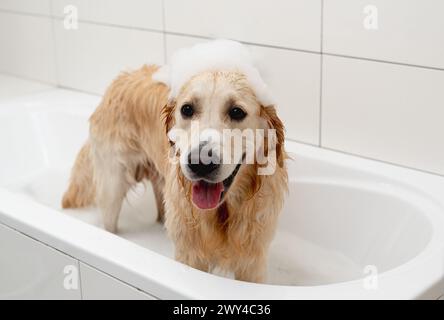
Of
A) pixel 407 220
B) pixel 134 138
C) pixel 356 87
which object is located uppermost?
pixel 356 87

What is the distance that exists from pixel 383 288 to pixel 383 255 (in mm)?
580

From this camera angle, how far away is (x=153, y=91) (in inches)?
78.0

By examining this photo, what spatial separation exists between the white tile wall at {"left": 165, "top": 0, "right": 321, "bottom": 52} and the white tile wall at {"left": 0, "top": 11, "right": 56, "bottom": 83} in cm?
79

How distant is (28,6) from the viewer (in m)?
3.08

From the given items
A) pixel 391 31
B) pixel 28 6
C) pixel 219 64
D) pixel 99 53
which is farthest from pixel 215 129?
pixel 28 6

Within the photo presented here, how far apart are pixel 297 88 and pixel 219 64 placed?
0.66 meters

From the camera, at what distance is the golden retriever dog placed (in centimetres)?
153

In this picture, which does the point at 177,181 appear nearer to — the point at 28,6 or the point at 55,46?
the point at 55,46

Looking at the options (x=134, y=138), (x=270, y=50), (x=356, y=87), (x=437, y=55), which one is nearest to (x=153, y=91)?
(x=134, y=138)

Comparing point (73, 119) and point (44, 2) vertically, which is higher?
point (44, 2)

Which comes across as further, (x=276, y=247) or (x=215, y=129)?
(x=276, y=247)

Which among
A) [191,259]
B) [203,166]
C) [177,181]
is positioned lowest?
[191,259]

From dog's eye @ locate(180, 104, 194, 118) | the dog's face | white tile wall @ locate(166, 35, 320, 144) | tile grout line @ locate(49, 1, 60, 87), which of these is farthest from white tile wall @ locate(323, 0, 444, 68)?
tile grout line @ locate(49, 1, 60, 87)
